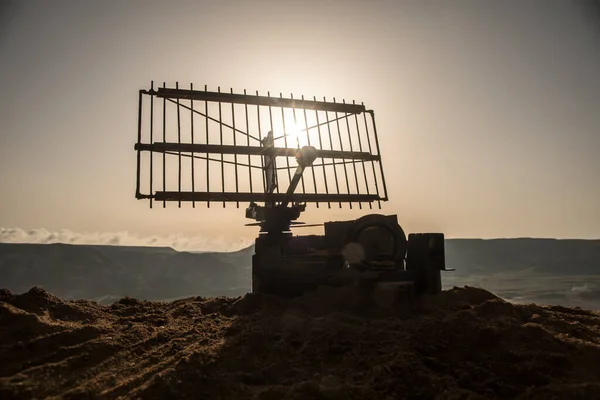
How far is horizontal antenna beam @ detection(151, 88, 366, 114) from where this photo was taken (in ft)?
26.0

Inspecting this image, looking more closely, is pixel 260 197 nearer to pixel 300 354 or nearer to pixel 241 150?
pixel 241 150

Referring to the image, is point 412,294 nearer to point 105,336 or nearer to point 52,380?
point 105,336

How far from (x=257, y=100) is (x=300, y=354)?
229 inches

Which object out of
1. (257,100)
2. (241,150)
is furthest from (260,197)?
(257,100)

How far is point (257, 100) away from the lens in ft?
28.2

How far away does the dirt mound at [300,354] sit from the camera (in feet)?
11.9

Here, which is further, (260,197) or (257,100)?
(257,100)

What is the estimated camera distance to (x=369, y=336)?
15.9 feet

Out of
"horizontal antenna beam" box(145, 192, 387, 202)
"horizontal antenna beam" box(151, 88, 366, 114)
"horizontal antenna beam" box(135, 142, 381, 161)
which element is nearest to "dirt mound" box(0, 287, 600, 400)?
"horizontal antenna beam" box(145, 192, 387, 202)

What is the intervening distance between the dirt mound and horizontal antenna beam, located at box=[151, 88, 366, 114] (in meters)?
4.38

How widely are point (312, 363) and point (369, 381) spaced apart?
0.81 m

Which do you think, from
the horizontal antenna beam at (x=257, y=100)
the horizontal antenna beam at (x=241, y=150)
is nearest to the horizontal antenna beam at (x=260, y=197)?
the horizontal antenna beam at (x=241, y=150)

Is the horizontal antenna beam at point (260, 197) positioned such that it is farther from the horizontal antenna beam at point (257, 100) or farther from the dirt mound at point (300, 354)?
the dirt mound at point (300, 354)

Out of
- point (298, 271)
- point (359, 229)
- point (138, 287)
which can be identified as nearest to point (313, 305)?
point (298, 271)
